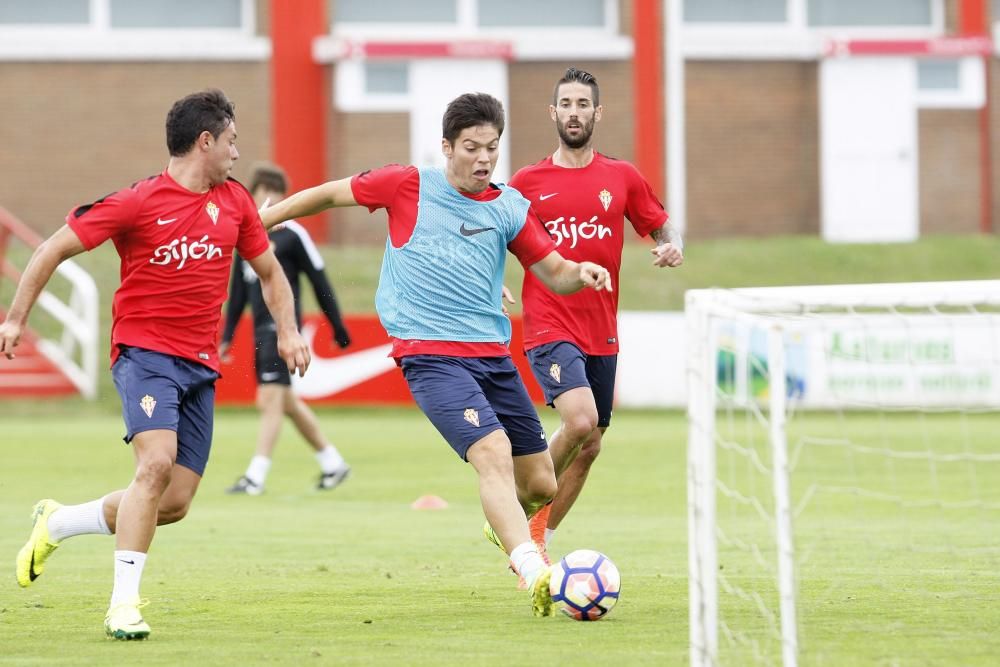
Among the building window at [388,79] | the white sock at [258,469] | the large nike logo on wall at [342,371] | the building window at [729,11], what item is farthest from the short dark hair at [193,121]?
the building window at [729,11]

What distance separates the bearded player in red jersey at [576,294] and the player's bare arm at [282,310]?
1.33 metres

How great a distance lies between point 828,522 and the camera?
10266mm

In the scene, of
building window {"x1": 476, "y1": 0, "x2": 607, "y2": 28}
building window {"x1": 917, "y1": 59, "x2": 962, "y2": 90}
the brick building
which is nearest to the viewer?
the brick building

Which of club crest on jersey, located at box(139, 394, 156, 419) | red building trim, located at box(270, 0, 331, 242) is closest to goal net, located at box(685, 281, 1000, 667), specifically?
club crest on jersey, located at box(139, 394, 156, 419)

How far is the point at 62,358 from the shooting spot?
20.7 m

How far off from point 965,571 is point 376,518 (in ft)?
13.4

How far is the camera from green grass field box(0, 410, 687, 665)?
239 inches

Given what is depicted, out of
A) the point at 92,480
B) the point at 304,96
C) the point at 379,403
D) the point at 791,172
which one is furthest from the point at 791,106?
the point at 92,480

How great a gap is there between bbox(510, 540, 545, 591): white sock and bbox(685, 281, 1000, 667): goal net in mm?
690

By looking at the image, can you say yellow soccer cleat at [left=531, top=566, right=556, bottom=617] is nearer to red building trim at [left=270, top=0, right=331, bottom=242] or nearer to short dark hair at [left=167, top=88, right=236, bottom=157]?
short dark hair at [left=167, top=88, right=236, bottom=157]

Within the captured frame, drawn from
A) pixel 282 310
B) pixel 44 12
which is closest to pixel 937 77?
pixel 44 12

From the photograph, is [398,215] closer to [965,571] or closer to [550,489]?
[550,489]

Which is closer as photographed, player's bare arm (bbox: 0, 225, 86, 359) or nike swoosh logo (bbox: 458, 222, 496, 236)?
player's bare arm (bbox: 0, 225, 86, 359)

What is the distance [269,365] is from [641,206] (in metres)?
4.69
